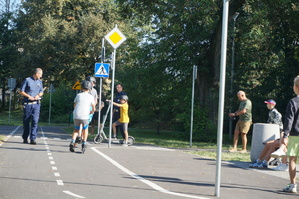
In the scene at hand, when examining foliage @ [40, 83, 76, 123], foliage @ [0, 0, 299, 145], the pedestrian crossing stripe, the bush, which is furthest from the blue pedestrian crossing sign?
foliage @ [40, 83, 76, 123]

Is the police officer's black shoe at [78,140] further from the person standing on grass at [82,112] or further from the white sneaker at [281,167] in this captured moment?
the white sneaker at [281,167]

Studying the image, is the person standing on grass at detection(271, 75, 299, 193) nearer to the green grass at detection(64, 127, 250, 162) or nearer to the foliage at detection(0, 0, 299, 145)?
the green grass at detection(64, 127, 250, 162)

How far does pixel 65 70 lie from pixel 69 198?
124 ft

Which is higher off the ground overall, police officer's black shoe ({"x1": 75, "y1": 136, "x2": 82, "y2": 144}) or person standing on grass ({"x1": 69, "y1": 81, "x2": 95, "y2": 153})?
person standing on grass ({"x1": 69, "y1": 81, "x2": 95, "y2": 153})

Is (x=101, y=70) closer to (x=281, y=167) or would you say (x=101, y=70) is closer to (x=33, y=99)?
(x=33, y=99)

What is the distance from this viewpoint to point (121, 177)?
8672 millimetres

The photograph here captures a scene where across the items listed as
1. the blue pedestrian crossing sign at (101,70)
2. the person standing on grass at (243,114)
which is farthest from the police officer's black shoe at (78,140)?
the person standing on grass at (243,114)

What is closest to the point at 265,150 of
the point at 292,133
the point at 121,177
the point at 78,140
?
the point at 292,133

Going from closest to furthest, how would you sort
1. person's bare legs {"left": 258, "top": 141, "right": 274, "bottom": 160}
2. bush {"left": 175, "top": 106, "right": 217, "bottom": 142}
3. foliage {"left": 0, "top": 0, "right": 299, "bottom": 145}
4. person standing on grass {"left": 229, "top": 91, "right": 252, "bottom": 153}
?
person's bare legs {"left": 258, "top": 141, "right": 274, "bottom": 160}
person standing on grass {"left": 229, "top": 91, "right": 252, "bottom": 153}
foliage {"left": 0, "top": 0, "right": 299, "bottom": 145}
bush {"left": 175, "top": 106, "right": 217, "bottom": 142}

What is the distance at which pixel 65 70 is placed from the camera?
43.7m

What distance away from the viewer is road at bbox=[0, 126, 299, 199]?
7.11m

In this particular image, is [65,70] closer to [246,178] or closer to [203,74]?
[203,74]

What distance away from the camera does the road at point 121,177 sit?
711cm

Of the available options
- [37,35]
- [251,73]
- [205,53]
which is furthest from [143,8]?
[37,35]
